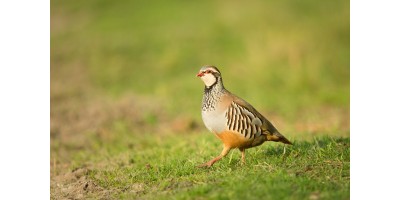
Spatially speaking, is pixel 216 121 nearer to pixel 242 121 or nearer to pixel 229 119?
pixel 229 119

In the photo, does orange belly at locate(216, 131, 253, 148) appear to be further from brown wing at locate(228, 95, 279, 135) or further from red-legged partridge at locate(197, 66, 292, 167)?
brown wing at locate(228, 95, 279, 135)

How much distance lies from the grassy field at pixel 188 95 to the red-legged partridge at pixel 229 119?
297mm

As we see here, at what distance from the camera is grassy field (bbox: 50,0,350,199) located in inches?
244

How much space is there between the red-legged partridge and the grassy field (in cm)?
30

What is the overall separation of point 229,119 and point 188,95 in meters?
6.86

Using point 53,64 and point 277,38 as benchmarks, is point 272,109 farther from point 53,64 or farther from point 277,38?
point 53,64

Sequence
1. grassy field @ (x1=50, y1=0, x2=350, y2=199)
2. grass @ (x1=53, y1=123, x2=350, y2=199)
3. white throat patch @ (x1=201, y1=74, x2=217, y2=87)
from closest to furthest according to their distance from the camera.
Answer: grass @ (x1=53, y1=123, x2=350, y2=199) → grassy field @ (x1=50, y1=0, x2=350, y2=199) → white throat patch @ (x1=201, y1=74, x2=217, y2=87)

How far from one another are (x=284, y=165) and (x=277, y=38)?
8.97 m

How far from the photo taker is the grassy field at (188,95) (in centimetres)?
621

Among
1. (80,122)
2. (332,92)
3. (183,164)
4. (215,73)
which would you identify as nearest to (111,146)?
(80,122)

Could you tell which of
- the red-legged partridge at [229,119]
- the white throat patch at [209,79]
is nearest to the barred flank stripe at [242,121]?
the red-legged partridge at [229,119]

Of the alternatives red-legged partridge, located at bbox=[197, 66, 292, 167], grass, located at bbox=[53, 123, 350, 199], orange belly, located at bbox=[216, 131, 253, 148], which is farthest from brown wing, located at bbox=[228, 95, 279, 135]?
grass, located at bbox=[53, 123, 350, 199]

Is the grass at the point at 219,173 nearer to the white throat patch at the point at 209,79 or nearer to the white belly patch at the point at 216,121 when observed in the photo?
the white belly patch at the point at 216,121

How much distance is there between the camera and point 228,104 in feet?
20.8
